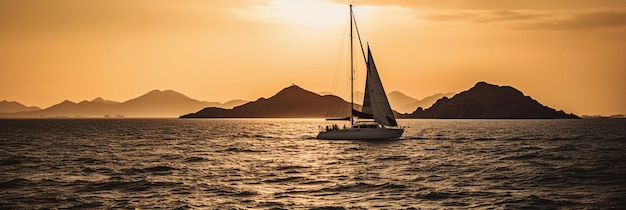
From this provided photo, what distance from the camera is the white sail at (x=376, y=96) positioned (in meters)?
87.2

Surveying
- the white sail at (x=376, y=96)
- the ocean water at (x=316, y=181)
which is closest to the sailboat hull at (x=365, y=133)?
the white sail at (x=376, y=96)

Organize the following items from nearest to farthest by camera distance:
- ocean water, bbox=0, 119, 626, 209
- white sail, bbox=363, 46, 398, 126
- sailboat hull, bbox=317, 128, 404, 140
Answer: ocean water, bbox=0, 119, 626, 209 → sailboat hull, bbox=317, 128, 404, 140 → white sail, bbox=363, 46, 398, 126

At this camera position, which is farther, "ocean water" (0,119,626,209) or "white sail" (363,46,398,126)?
"white sail" (363,46,398,126)

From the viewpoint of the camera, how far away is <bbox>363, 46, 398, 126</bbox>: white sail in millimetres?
87250

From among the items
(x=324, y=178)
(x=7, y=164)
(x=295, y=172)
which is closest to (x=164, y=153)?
(x=7, y=164)

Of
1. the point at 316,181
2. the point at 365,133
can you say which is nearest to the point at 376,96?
the point at 365,133

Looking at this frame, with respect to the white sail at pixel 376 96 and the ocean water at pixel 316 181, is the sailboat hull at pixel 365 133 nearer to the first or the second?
the white sail at pixel 376 96

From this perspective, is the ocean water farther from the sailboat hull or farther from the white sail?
the white sail

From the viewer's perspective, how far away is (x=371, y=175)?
46906 mm

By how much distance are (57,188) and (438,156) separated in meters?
38.4

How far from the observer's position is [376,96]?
87625 mm

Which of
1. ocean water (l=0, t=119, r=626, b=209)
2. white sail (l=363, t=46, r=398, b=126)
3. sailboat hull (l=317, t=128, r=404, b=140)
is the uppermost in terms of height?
white sail (l=363, t=46, r=398, b=126)

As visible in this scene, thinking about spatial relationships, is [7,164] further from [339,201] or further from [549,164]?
[549,164]

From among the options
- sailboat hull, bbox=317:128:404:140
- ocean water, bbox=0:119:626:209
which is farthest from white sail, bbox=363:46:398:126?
ocean water, bbox=0:119:626:209
